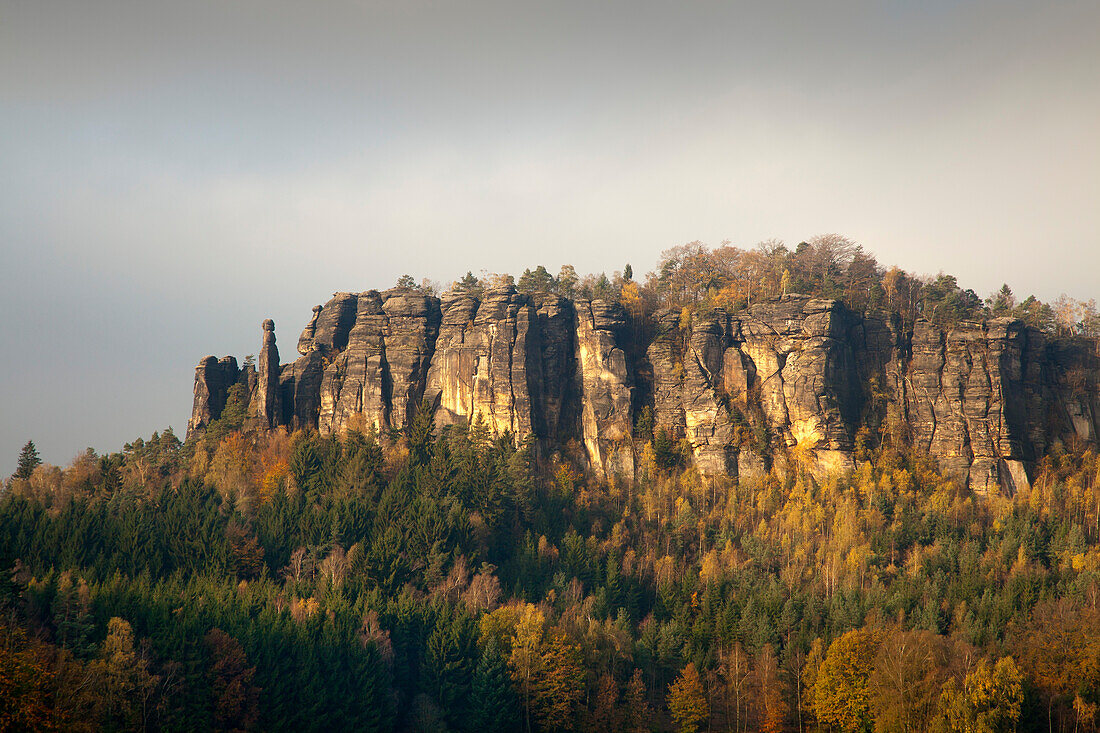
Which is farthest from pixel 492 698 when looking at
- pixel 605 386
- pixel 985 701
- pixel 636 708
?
pixel 605 386

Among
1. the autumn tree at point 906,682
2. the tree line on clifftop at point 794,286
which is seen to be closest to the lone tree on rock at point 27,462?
the tree line on clifftop at point 794,286

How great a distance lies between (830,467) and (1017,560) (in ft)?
72.9

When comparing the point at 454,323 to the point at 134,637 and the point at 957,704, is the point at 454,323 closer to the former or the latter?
the point at 134,637

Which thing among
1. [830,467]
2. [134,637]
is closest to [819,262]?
[830,467]

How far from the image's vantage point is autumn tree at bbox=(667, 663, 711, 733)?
64875mm

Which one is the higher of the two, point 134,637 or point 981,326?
point 981,326

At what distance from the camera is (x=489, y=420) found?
10288 centimetres

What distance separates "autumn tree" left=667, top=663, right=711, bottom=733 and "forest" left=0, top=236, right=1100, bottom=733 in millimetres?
192

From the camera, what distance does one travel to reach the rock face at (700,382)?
101125 millimetres

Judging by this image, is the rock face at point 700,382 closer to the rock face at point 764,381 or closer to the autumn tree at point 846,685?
the rock face at point 764,381

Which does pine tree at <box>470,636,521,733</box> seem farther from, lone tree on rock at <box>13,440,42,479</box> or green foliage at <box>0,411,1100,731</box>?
lone tree on rock at <box>13,440,42,479</box>

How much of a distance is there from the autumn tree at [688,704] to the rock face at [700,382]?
37.3 metres

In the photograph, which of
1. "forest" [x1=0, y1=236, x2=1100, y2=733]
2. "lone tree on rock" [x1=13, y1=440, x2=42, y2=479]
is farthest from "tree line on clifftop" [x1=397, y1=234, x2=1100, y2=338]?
"lone tree on rock" [x1=13, y1=440, x2=42, y2=479]

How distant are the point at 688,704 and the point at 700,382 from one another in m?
47.5
